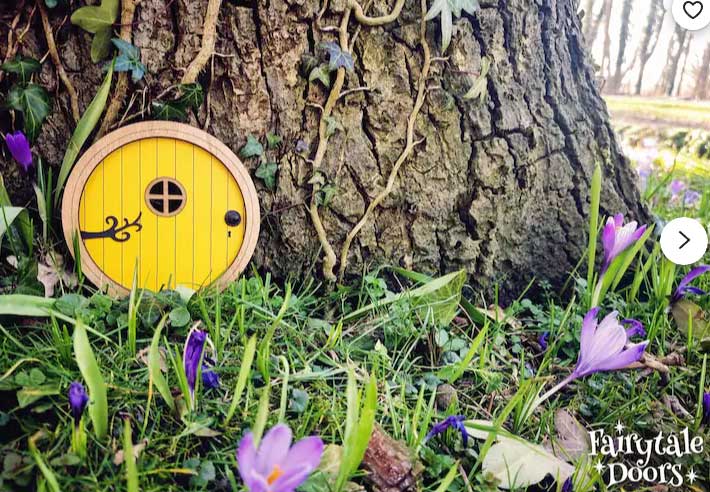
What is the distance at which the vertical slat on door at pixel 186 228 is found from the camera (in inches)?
54.9

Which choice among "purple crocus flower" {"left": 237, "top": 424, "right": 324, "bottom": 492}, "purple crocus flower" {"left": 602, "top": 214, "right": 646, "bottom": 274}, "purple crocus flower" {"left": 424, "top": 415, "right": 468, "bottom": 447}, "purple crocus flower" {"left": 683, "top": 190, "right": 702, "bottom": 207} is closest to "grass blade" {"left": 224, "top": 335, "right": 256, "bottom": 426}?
"purple crocus flower" {"left": 237, "top": 424, "right": 324, "bottom": 492}

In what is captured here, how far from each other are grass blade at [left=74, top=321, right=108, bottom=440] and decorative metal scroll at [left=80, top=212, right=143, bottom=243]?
1.39ft

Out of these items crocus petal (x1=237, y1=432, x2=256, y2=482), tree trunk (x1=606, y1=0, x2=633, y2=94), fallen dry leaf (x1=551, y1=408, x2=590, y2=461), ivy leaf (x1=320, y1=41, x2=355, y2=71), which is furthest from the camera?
tree trunk (x1=606, y1=0, x2=633, y2=94)

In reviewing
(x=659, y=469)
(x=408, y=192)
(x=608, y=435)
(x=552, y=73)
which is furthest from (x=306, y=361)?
(x=552, y=73)

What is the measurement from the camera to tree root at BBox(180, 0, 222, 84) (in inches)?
54.2

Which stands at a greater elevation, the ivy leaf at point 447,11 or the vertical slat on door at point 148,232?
the ivy leaf at point 447,11

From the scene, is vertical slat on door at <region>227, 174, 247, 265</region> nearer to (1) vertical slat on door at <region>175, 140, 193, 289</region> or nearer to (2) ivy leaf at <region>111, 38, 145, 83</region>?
(1) vertical slat on door at <region>175, 140, 193, 289</region>

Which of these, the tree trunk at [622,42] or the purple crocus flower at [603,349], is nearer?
the purple crocus flower at [603,349]

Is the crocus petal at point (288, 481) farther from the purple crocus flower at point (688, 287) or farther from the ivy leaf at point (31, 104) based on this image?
the purple crocus flower at point (688, 287)

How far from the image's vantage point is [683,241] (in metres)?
1.55

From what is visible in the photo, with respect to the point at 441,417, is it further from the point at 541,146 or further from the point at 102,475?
the point at 541,146

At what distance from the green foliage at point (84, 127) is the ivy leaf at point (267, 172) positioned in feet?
1.19

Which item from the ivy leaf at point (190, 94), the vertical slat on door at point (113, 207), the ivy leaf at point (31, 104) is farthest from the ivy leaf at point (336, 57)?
the ivy leaf at point (31, 104)

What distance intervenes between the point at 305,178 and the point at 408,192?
259mm
